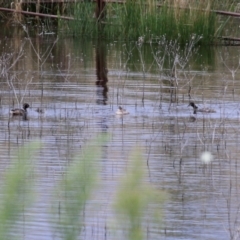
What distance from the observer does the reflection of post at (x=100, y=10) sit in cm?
1822

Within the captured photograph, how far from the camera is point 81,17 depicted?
18016 mm

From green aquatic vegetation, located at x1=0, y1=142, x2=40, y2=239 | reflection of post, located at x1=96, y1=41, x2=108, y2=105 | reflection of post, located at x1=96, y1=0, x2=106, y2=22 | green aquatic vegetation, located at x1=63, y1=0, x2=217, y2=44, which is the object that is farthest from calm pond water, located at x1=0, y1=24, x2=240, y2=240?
reflection of post, located at x1=96, y1=0, x2=106, y2=22

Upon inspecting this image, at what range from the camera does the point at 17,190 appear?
207 centimetres

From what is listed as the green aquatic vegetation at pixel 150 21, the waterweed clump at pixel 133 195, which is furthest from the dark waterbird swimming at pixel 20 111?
the waterweed clump at pixel 133 195

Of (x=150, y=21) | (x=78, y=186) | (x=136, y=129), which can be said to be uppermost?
(x=150, y=21)

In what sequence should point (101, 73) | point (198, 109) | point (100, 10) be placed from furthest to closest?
point (100, 10) < point (101, 73) < point (198, 109)

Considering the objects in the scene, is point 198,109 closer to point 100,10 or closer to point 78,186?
point 78,186

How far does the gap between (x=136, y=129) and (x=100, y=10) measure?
9769mm

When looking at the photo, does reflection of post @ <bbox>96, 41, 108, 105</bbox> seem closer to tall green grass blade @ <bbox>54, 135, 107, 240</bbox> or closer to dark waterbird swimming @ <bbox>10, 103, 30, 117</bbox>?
dark waterbird swimming @ <bbox>10, 103, 30, 117</bbox>

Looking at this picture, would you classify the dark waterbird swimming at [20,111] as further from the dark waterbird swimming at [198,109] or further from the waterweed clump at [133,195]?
the waterweed clump at [133,195]

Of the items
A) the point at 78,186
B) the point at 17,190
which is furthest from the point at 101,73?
the point at 17,190

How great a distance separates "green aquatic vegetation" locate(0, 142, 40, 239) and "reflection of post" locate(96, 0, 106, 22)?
16149 millimetres

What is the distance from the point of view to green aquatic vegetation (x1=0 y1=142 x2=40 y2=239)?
2.06 meters

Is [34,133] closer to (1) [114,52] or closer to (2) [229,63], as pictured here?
(2) [229,63]
